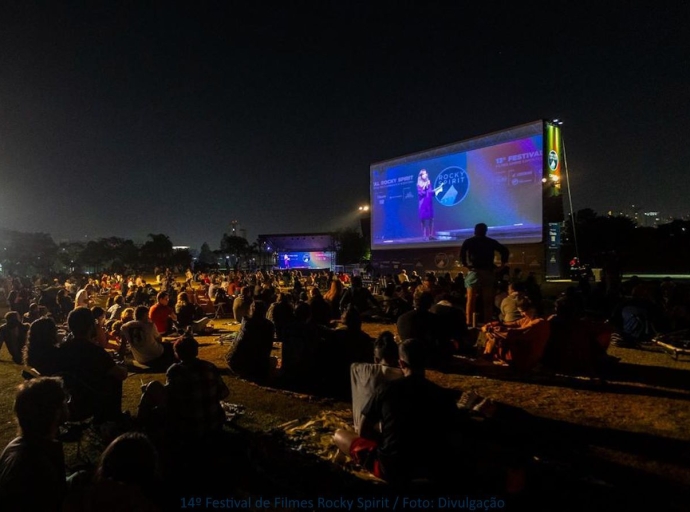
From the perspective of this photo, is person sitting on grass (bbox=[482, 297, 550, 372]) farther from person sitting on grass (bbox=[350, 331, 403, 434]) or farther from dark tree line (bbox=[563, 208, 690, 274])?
dark tree line (bbox=[563, 208, 690, 274])

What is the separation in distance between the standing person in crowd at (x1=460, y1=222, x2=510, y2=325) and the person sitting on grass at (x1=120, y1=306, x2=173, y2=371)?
5.76 metres

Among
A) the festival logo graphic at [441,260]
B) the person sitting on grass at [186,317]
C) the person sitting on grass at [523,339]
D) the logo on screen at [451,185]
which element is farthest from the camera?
the festival logo graphic at [441,260]

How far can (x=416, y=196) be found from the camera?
2217 centimetres

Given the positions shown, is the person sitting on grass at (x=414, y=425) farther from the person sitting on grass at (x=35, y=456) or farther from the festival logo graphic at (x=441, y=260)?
the festival logo graphic at (x=441, y=260)

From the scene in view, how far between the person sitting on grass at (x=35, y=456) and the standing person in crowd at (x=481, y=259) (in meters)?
6.99

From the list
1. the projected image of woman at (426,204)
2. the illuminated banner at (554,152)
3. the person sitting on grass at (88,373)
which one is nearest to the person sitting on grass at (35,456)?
the person sitting on grass at (88,373)

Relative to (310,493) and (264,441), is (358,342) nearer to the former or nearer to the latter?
(264,441)

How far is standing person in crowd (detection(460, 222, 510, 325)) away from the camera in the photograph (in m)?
8.18

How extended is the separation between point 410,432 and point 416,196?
65.7 ft

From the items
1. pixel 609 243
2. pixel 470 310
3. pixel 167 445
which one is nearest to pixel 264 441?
pixel 167 445

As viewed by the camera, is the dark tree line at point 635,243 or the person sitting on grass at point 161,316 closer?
the person sitting on grass at point 161,316

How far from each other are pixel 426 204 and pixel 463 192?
91.8 inches

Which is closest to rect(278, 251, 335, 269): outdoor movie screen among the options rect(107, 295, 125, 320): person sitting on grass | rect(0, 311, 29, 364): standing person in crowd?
rect(107, 295, 125, 320): person sitting on grass

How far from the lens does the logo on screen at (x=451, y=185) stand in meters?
19.9
